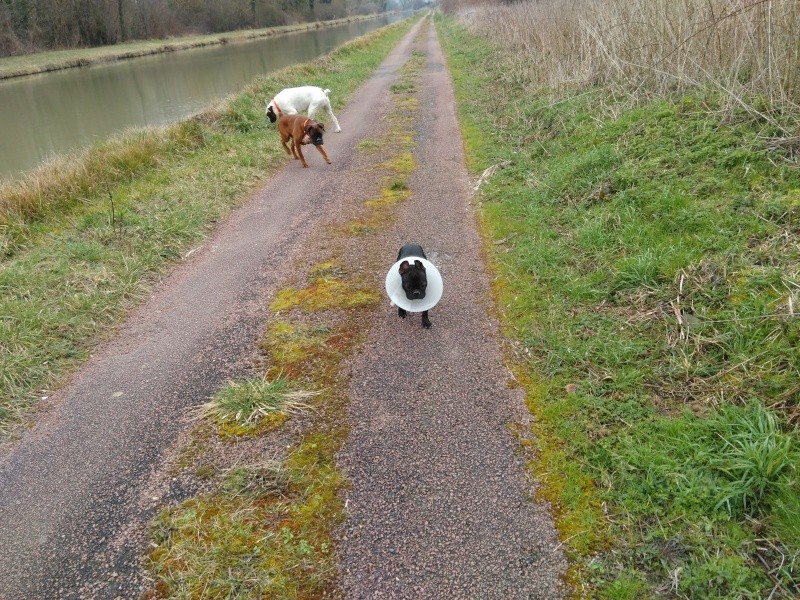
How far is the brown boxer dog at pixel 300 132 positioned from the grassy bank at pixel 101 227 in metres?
0.58

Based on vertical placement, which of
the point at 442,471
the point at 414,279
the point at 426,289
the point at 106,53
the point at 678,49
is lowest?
the point at 442,471

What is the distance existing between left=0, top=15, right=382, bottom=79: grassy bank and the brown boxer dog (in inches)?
1201

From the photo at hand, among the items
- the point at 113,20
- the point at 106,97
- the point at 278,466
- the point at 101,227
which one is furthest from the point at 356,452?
the point at 113,20

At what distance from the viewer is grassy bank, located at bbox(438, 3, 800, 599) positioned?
7.91 ft

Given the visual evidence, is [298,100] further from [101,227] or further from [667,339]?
[667,339]

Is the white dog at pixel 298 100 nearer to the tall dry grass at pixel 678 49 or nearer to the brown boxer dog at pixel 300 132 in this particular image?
the brown boxer dog at pixel 300 132

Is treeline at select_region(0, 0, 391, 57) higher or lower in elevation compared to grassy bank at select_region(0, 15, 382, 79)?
higher

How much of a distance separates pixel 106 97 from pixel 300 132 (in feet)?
61.7

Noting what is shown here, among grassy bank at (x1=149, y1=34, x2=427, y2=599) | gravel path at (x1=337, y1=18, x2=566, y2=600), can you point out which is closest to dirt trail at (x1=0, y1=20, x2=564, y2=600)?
gravel path at (x1=337, y1=18, x2=566, y2=600)

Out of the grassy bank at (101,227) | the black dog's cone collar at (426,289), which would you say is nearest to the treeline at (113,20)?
the grassy bank at (101,227)

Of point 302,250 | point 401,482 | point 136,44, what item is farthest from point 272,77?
point 136,44

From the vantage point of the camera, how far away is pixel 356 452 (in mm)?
3201

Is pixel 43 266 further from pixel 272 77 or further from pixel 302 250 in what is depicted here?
pixel 272 77

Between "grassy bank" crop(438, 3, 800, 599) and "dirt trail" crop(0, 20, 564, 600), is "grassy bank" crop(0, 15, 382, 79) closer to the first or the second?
"dirt trail" crop(0, 20, 564, 600)
